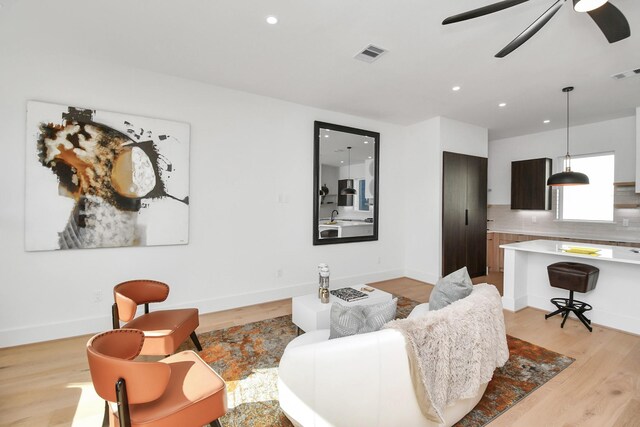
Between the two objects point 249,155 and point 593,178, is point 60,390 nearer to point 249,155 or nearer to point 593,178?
point 249,155

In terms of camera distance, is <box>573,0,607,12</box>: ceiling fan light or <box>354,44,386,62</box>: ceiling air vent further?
<box>354,44,386,62</box>: ceiling air vent

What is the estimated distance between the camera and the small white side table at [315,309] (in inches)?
108

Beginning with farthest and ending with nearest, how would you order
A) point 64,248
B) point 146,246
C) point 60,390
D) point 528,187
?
point 528,187
point 146,246
point 64,248
point 60,390

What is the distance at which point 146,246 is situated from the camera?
11.2 feet

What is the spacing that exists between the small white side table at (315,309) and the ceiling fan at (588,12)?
2.39 metres

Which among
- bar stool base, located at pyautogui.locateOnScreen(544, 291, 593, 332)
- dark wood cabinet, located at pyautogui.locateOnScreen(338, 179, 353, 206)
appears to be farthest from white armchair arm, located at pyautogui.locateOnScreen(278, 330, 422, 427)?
dark wood cabinet, located at pyautogui.locateOnScreen(338, 179, 353, 206)

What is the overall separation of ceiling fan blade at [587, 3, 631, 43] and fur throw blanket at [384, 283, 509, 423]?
2.06m

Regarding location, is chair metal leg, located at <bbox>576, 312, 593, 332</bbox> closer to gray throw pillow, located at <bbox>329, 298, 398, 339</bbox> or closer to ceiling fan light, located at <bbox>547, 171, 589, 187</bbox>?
ceiling fan light, located at <bbox>547, 171, 589, 187</bbox>

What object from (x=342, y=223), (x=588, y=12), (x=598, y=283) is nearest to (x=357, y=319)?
(x=588, y=12)

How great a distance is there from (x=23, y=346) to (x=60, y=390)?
1.12 meters

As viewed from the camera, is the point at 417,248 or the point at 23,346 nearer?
the point at 23,346

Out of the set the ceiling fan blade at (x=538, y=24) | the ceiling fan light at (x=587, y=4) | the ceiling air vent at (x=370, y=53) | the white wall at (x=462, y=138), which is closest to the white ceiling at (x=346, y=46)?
the ceiling air vent at (x=370, y=53)

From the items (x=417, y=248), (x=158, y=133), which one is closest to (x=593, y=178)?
(x=417, y=248)

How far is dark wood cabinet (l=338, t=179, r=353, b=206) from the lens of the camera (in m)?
4.89
